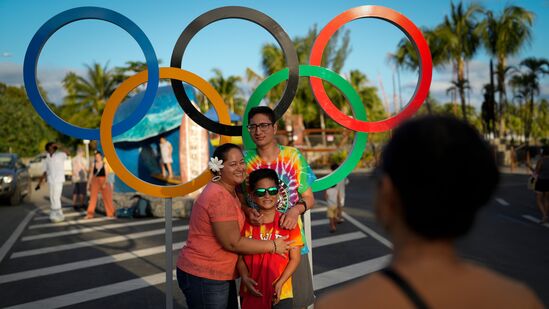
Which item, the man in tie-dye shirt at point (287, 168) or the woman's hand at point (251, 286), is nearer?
the woman's hand at point (251, 286)

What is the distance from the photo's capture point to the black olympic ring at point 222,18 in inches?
169

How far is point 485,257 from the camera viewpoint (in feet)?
22.9

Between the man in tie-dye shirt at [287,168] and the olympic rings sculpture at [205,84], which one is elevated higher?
the olympic rings sculpture at [205,84]

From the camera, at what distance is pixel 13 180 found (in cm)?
1471

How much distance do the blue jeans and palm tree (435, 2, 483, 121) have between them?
27928mm

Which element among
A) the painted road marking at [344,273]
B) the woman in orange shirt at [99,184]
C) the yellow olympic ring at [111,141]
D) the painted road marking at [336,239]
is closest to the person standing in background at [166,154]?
the woman in orange shirt at [99,184]

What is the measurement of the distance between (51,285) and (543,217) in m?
8.88

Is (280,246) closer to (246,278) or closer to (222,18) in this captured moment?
(246,278)

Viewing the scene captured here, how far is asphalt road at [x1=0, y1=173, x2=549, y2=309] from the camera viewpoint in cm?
575

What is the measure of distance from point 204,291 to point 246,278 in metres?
0.27

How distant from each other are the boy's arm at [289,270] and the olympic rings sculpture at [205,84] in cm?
110

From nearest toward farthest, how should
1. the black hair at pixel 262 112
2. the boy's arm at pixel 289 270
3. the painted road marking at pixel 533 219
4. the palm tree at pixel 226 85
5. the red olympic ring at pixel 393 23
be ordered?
the boy's arm at pixel 289 270
the black hair at pixel 262 112
the red olympic ring at pixel 393 23
the painted road marking at pixel 533 219
the palm tree at pixel 226 85

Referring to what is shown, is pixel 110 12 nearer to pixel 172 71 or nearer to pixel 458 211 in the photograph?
pixel 172 71

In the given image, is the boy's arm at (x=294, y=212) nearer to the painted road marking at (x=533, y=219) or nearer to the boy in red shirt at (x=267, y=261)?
the boy in red shirt at (x=267, y=261)
